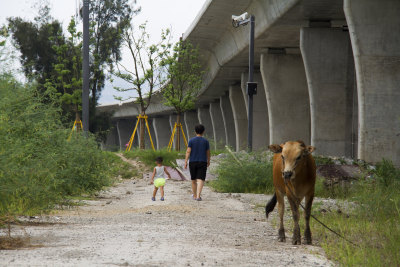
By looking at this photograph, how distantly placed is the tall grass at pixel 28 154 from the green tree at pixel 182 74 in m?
31.2

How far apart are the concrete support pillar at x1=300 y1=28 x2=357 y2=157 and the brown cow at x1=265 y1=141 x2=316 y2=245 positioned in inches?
763

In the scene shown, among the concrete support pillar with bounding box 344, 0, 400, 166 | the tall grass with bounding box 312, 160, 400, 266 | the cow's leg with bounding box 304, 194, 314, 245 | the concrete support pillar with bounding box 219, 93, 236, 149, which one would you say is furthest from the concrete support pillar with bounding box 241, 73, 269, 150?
the cow's leg with bounding box 304, 194, 314, 245

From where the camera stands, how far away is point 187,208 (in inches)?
540

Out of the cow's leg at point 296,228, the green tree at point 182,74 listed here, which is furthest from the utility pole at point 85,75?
the green tree at point 182,74

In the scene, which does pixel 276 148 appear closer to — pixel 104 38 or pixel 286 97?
pixel 286 97

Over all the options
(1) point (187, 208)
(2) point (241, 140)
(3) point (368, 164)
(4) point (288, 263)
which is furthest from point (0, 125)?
(2) point (241, 140)

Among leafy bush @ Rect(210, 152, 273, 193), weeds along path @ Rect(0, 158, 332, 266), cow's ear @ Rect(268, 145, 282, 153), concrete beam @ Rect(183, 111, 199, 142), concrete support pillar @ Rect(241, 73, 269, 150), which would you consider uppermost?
concrete beam @ Rect(183, 111, 199, 142)

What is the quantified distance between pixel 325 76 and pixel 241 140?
2439 cm

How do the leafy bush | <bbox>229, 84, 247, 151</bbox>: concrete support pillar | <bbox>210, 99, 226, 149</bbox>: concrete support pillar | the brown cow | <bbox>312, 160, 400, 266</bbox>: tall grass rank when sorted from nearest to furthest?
<bbox>312, 160, 400, 266</bbox>: tall grass
the brown cow
the leafy bush
<bbox>229, 84, 247, 151</bbox>: concrete support pillar
<bbox>210, 99, 226, 149</bbox>: concrete support pillar

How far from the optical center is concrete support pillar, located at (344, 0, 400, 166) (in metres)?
21.2

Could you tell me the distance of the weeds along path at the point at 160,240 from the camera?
22.9ft

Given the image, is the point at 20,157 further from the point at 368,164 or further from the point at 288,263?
the point at 368,164

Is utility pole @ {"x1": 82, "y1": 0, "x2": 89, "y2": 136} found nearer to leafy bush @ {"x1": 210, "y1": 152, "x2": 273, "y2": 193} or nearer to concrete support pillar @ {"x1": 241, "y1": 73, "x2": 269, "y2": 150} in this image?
leafy bush @ {"x1": 210, "y1": 152, "x2": 273, "y2": 193}

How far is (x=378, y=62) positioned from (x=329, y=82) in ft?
23.4
